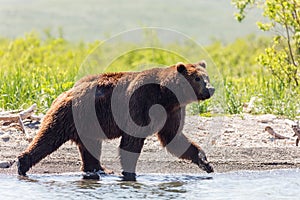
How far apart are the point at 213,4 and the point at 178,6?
226 centimetres

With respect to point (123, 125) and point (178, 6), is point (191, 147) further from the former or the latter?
point (178, 6)

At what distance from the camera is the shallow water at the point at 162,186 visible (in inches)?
326

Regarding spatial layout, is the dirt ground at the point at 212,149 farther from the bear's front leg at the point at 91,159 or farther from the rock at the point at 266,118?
the bear's front leg at the point at 91,159

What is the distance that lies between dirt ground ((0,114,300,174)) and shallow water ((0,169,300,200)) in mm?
305

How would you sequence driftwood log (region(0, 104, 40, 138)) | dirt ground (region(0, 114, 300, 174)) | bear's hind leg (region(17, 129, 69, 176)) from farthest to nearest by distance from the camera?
driftwood log (region(0, 104, 40, 138))
dirt ground (region(0, 114, 300, 174))
bear's hind leg (region(17, 129, 69, 176))

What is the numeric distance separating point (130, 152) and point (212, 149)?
5.30 ft

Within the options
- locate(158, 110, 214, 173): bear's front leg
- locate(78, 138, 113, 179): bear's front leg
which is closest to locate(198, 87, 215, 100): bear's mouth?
locate(158, 110, 214, 173): bear's front leg

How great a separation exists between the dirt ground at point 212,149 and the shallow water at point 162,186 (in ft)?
1.00

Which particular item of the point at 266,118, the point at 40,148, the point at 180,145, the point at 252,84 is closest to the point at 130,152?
the point at 180,145

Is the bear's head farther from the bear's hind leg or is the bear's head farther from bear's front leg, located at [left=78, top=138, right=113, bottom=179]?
the bear's hind leg

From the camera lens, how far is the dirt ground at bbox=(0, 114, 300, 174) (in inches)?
376

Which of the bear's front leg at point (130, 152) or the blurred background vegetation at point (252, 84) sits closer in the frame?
the bear's front leg at point (130, 152)

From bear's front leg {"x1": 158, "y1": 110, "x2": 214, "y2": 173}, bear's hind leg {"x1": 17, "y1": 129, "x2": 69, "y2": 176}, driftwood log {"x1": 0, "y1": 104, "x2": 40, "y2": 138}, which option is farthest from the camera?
driftwood log {"x1": 0, "y1": 104, "x2": 40, "y2": 138}

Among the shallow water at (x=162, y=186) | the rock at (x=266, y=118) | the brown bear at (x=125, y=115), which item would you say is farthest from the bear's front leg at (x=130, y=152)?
the rock at (x=266, y=118)
